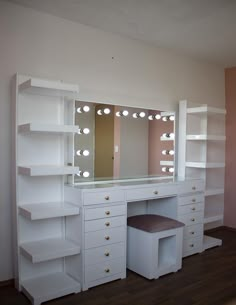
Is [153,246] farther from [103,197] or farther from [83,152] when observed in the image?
[83,152]

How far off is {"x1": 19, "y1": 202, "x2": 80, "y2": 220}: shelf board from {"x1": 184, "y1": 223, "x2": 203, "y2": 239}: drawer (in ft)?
4.76

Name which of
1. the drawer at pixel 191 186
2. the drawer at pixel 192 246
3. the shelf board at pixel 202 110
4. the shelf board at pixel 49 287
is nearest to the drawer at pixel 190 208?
the drawer at pixel 191 186

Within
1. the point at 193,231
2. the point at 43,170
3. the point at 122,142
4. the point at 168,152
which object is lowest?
the point at 193,231

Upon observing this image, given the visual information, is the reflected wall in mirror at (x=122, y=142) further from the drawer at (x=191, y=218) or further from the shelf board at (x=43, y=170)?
the drawer at (x=191, y=218)

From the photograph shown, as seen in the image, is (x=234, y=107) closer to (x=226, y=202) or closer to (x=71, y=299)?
(x=226, y=202)

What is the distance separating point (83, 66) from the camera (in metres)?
3.17

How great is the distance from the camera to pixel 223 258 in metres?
3.49

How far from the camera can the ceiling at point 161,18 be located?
2652 mm

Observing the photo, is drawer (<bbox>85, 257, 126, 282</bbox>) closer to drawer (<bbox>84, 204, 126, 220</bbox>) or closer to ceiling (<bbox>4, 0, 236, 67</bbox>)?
drawer (<bbox>84, 204, 126, 220</bbox>)

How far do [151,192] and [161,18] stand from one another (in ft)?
5.65

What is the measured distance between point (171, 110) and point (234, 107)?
1318 millimetres

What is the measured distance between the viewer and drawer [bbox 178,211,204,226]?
135 inches

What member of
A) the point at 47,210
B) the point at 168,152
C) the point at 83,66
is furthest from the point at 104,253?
the point at 83,66

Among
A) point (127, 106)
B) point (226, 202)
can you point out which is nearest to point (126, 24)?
point (127, 106)
